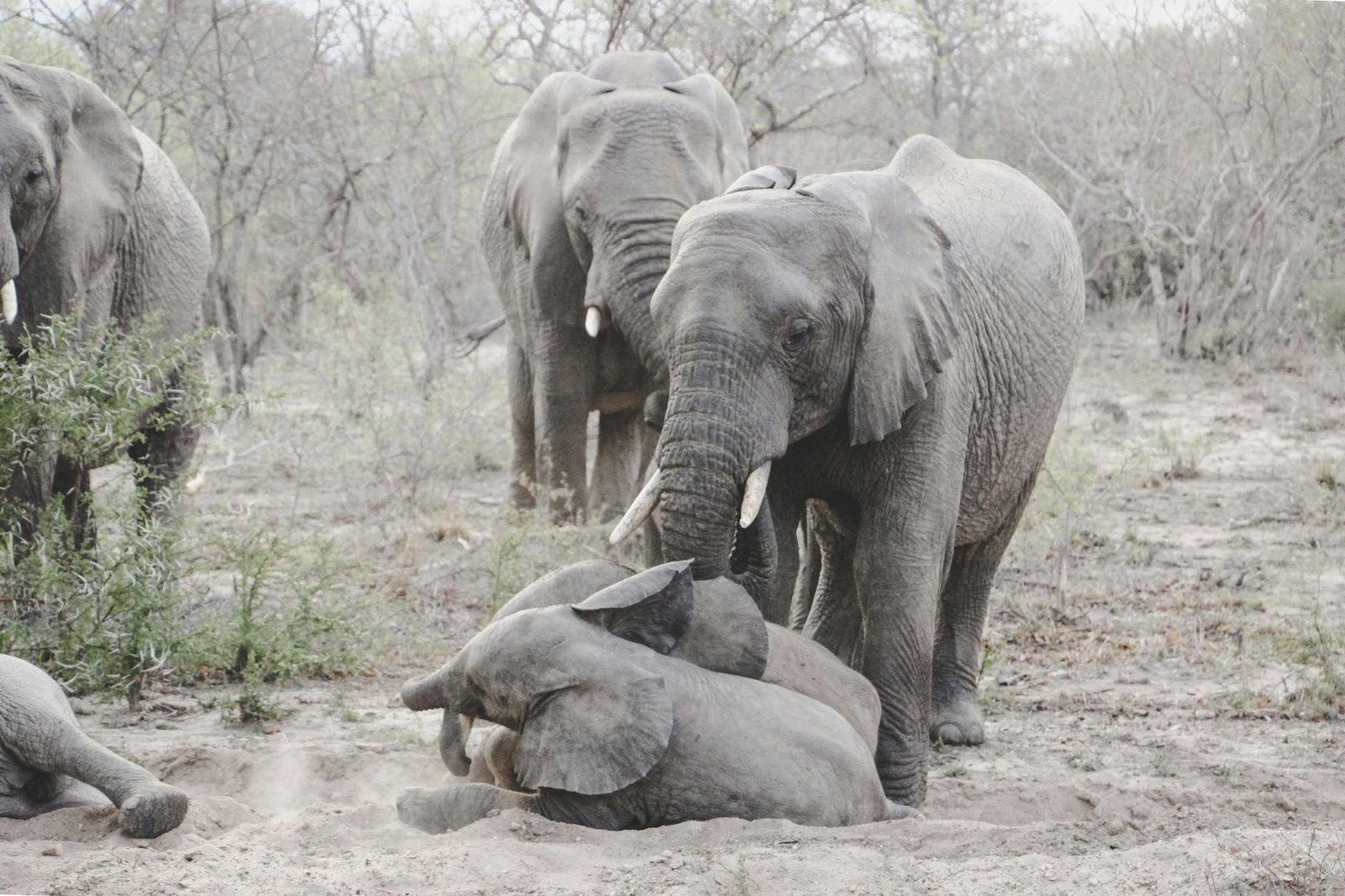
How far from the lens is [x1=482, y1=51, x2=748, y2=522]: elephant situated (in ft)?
22.5

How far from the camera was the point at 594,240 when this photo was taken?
7039 mm

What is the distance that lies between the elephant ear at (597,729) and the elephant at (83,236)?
2.01 metres

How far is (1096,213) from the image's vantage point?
53.7ft

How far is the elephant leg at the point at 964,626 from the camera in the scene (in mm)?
5848

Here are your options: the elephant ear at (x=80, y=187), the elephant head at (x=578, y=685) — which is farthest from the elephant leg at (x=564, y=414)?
the elephant head at (x=578, y=685)

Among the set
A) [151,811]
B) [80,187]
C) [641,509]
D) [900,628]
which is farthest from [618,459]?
[151,811]

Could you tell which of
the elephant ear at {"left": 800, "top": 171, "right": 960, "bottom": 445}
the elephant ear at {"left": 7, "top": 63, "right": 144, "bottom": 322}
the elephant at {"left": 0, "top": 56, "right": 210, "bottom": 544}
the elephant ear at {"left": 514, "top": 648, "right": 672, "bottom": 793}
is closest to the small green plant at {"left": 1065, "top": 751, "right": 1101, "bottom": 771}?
the elephant ear at {"left": 800, "top": 171, "right": 960, "bottom": 445}

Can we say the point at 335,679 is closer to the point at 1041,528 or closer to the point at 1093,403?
the point at 1041,528

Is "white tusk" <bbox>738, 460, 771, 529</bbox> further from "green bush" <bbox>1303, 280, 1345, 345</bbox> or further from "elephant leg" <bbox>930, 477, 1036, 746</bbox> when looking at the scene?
"green bush" <bbox>1303, 280, 1345, 345</bbox>

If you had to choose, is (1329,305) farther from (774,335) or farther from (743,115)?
(774,335)

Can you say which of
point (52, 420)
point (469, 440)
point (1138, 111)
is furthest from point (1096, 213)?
point (52, 420)

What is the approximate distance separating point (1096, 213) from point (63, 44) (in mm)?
9068

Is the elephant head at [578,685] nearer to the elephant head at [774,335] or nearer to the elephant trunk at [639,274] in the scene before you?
the elephant head at [774,335]

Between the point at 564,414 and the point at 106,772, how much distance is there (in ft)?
13.0
